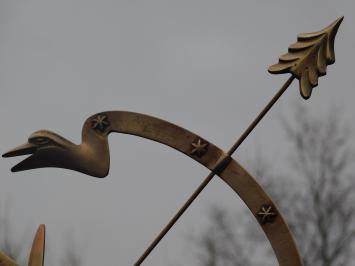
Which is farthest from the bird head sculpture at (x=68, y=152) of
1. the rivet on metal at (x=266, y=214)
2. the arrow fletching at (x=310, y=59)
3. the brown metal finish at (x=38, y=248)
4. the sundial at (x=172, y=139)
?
the arrow fletching at (x=310, y=59)

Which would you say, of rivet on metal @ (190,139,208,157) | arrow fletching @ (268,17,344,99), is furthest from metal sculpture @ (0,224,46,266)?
arrow fletching @ (268,17,344,99)

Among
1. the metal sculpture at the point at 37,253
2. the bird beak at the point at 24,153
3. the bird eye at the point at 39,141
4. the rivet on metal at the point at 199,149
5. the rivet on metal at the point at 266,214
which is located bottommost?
the metal sculpture at the point at 37,253

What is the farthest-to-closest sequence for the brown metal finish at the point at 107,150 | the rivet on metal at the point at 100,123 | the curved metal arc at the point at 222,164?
the rivet on metal at the point at 100,123
the brown metal finish at the point at 107,150
the curved metal arc at the point at 222,164

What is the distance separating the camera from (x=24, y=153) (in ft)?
13.4

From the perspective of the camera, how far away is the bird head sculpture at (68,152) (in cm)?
405

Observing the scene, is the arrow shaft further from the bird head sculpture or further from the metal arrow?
the bird head sculpture

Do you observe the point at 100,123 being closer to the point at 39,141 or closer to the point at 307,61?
the point at 39,141

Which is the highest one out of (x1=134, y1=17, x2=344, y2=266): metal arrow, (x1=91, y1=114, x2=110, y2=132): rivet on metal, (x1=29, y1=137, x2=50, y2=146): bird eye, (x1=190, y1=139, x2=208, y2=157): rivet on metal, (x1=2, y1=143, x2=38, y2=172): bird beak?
(x1=134, y1=17, x2=344, y2=266): metal arrow

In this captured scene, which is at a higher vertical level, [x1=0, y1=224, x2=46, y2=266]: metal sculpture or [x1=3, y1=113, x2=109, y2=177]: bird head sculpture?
[x1=3, y1=113, x2=109, y2=177]: bird head sculpture

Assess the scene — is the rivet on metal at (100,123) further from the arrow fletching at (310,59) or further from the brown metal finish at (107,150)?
the arrow fletching at (310,59)

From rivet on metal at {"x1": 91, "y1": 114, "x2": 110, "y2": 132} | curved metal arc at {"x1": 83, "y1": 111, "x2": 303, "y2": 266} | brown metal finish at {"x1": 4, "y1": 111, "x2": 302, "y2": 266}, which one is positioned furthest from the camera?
rivet on metal at {"x1": 91, "y1": 114, "x2": 110, "y2": 132}

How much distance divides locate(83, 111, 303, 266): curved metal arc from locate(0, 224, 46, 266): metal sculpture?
750 millimetres

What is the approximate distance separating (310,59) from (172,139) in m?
1.01

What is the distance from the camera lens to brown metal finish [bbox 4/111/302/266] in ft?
13.1
